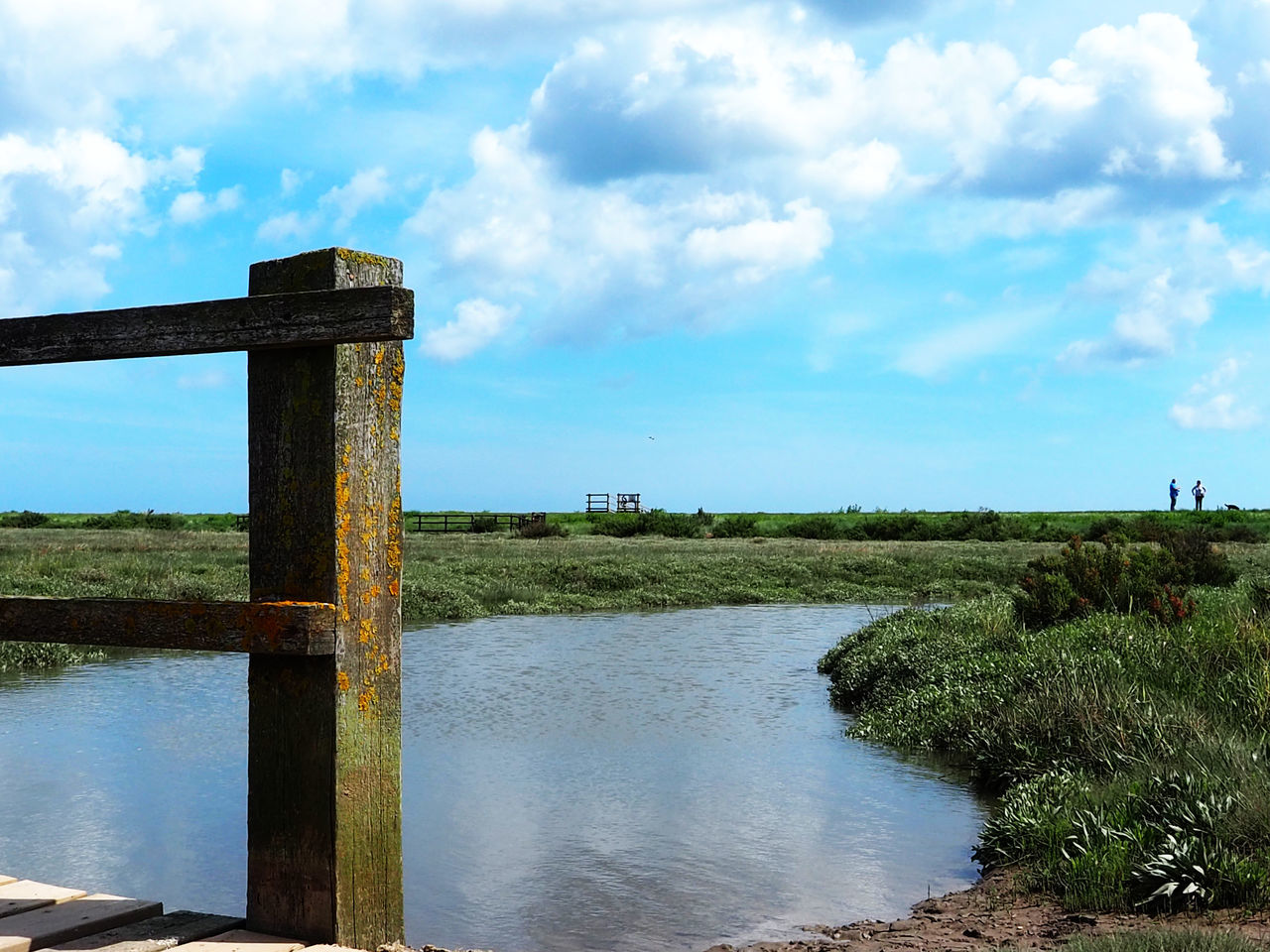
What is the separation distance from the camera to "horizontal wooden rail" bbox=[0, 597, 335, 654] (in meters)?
4.14

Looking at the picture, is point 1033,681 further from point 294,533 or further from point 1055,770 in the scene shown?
point 294,533

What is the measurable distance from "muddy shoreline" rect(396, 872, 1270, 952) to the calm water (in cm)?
38

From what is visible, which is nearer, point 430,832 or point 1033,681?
point 430,832

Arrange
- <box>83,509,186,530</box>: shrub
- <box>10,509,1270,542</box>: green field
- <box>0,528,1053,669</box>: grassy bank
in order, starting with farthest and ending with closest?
<box>83,509,186,530</box>: shrub
<box>10,509,1270,542</box>: green field
<box>0,528,1053,669</box>: grassy bank

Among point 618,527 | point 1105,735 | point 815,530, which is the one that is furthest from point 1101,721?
point 618,527

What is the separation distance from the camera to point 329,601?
13.7ft

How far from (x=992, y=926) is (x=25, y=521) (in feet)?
303

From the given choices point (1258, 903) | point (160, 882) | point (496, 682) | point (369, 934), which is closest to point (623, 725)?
point (496, 682)

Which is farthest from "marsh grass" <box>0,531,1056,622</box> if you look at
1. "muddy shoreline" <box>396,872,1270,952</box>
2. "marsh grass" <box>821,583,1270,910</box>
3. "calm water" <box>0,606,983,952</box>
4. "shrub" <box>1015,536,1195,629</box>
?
"muddy shoreline" <box>396,872,1270,952</box>

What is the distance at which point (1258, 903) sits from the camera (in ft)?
20.5

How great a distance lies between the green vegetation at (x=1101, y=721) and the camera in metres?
6.86

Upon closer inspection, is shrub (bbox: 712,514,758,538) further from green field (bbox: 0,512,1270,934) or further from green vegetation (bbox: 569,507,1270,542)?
green field (bbox: 0,512,1270,934)

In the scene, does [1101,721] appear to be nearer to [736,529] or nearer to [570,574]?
[570,574]

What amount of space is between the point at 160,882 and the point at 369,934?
4.26m
